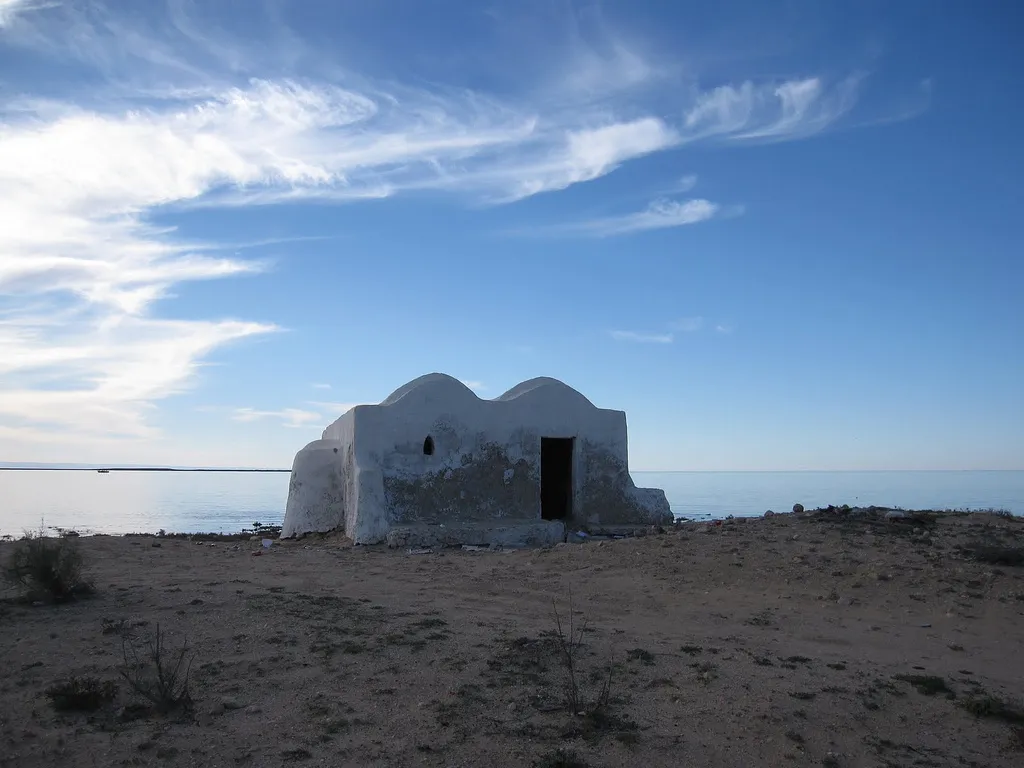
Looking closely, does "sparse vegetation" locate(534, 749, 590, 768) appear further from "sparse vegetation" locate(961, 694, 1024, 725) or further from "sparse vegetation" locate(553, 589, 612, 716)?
"sparse vegetation" locate(961, 694, 1024, 725)

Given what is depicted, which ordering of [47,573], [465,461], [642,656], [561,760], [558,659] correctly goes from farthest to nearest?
[465,461]
[47,573]
[642,656]
[558,659]
[561,760]

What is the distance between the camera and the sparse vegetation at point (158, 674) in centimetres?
480

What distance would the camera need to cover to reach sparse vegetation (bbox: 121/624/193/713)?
15.8 feet

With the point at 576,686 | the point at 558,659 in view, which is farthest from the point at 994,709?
the point at 558,659

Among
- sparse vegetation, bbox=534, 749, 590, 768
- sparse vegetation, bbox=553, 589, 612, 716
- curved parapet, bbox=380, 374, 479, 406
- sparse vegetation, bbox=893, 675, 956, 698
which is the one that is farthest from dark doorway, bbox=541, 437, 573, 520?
sparse vegetation, bbox=534, 749, 590, 768

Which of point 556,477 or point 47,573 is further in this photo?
point 556,477

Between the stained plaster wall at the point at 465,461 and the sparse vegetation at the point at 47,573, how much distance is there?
18.8 ft

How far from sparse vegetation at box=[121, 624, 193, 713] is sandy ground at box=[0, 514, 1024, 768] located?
0.36 feet

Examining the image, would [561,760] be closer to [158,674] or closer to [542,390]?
[158,674]

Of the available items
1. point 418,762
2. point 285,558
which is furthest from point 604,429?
point 418,762

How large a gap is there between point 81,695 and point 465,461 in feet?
32.5

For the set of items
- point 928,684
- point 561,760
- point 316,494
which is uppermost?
point 316,494

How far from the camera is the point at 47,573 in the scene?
7.26 meters

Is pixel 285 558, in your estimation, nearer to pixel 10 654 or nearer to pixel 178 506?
pixel 10 654
